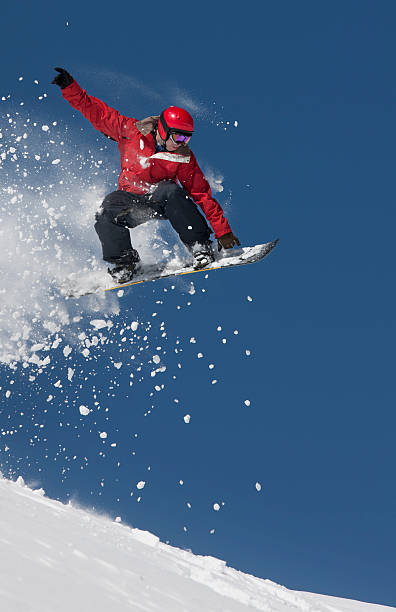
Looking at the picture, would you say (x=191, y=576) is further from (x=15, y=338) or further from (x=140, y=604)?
(x=15, y=338)

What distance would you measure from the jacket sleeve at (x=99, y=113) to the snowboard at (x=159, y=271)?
1787mm

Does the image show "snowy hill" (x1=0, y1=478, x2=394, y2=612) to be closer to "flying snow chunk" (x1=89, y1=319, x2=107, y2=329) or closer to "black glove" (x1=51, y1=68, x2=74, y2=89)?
"flying snow chunk" (x1=89, y1=319, x2=107, y2=329)

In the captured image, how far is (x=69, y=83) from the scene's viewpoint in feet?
24.3

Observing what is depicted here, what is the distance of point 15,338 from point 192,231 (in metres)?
4.26

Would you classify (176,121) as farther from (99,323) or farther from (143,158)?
(99,323)

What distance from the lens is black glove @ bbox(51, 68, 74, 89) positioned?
7312mm

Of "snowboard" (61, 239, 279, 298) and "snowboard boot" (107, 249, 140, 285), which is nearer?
"snowboard" (61, 239, 279, 298)

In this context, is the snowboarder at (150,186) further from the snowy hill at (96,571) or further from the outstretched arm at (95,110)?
the snowy hill at (96,571)

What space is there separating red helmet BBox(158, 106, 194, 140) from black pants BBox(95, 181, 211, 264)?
25.4 inches

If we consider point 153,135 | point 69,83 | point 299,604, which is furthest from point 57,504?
point 69,83

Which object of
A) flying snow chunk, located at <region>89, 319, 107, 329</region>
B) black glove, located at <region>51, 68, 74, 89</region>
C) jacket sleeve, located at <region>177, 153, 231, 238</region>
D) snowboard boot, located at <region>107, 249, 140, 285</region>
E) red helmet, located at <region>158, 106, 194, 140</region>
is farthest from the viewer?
flying snow chunk, located at <region>89, 319, 107, 329</region>

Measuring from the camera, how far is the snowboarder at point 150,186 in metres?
7.43

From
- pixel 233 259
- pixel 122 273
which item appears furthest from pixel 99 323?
pixel 233 259

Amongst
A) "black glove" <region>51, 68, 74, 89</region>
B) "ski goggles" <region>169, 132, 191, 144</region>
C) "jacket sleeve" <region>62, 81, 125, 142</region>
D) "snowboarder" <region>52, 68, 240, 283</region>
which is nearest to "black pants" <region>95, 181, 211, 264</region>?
"snowboarder" <region>52, 68, 240, 283</region>
